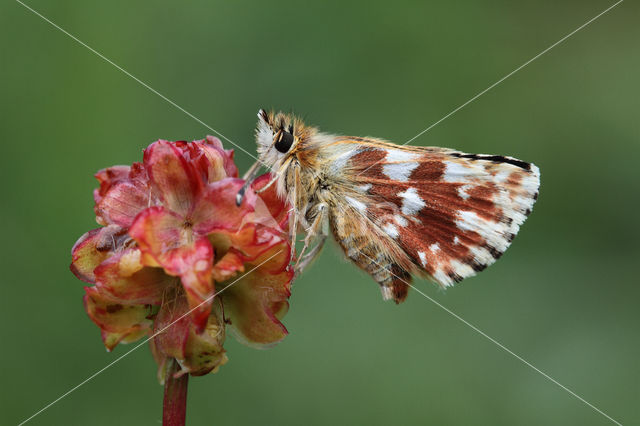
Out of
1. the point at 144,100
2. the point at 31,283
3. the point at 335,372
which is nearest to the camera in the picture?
the point at 31,283

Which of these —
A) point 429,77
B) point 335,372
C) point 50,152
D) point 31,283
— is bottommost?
point 335,372

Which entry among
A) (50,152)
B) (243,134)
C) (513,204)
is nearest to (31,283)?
(50,152)

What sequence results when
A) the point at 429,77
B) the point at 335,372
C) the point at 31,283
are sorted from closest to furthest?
1. the point at 31,283
2. the point at 335,372
3. the point at 429,77

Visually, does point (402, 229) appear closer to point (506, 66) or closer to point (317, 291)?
point (317, 291)

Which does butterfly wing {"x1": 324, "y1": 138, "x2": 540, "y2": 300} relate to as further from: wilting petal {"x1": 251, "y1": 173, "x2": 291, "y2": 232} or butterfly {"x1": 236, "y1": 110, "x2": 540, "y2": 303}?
wilting petal {"x1": 251, "y1": 173, "x2": 291, "y2": 232}

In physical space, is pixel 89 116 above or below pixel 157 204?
below

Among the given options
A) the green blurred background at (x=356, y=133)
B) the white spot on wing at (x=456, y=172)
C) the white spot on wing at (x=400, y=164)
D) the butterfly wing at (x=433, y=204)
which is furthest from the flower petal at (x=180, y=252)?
the green blurred background at (x=356, y=133)

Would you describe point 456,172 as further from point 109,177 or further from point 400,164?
point 109,177

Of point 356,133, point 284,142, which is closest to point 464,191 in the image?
point 284,142
